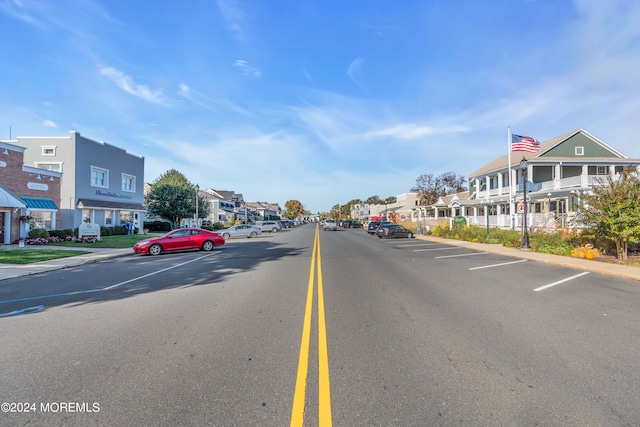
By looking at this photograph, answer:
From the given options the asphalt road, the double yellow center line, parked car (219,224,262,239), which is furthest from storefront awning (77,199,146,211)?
the double yellow center line

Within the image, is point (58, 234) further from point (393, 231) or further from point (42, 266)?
point (393, 231)

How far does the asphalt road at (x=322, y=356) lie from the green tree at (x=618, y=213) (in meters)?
6.25

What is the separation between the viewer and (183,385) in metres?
3.67

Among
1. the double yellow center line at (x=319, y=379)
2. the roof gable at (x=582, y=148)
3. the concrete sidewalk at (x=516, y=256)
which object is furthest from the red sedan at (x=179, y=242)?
the roof gable at (x=582, y=148)

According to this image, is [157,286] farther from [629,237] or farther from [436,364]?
[629,237]

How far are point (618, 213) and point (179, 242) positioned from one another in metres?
21.4

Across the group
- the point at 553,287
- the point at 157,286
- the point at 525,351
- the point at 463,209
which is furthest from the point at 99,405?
the point at 463,209

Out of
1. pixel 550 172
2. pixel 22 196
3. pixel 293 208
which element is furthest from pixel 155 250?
pixel 293 208

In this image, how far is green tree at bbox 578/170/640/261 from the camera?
13.5m

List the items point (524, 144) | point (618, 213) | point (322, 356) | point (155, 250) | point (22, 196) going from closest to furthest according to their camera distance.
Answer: point (322, 356)
point (618, 213)
point (155, 250)
point (22, 196)
point (524, 144)

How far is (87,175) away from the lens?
3103 centimetres

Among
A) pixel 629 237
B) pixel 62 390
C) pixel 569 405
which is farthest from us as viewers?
pixel 629 237

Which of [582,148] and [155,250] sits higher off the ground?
[582,148]

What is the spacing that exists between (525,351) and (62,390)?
5686 mm
